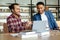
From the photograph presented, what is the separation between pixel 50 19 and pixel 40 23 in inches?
38.7

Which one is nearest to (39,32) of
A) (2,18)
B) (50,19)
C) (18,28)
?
(18,28)

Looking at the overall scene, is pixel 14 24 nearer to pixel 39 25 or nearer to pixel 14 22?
pixel 14 22

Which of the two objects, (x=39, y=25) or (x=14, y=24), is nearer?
(x=39, y=25)

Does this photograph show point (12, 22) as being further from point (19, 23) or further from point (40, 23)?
point (40, 23)

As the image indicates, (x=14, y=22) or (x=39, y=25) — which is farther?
(x=14, y=22)

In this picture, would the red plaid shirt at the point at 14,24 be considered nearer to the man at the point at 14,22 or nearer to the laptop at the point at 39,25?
the man at the point at 14,22

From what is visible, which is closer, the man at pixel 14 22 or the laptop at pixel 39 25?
the laptop at pixel 39 25

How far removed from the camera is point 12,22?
313cm

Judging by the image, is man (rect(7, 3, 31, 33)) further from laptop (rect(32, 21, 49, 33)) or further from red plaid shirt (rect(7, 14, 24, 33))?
laptop (rect(32, 21, 49, 33))

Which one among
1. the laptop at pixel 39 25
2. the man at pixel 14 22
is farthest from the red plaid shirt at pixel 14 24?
the laptop at pixel 39 25

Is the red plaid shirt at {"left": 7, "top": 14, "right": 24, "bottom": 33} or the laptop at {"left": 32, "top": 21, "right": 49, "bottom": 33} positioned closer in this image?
the laptop at {"left": 32, "top": 21, "right": 49, "bottom": 33}

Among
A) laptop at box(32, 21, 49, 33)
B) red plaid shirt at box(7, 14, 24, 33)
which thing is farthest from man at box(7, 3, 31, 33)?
laptop at box(32, 21, 49, 33)

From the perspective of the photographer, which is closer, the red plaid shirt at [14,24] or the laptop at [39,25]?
the laptop at [39,25]

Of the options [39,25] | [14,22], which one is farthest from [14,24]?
[39,25]
